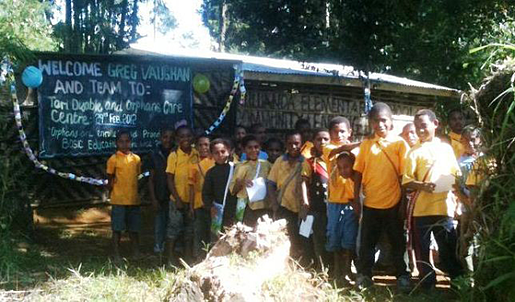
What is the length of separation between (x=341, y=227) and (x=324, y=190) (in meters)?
0.39

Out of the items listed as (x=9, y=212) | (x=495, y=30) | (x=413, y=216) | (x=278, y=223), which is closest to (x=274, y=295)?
(x=278, y=223)

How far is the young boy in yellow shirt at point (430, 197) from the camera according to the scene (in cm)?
456

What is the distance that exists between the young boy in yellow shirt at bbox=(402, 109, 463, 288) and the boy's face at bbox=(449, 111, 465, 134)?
1.74 m

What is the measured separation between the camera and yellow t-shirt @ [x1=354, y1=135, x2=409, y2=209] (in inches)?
189

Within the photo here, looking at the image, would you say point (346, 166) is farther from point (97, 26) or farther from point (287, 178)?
point (97, 26)

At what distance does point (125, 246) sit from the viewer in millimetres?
7199

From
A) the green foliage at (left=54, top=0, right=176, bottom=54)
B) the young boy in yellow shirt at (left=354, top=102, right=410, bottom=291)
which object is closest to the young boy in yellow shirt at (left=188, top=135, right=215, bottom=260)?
the young boy in yellow shirt at (left=354, top=102, right=410, bottom=291)

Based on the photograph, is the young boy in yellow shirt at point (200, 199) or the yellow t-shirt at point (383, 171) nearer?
the yellow t-shirt at point (383, 171)

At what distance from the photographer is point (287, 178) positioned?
17.8 ft

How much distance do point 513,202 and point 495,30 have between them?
224 inches

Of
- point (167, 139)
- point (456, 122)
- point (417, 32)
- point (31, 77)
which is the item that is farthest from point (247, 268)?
point (417, 32)

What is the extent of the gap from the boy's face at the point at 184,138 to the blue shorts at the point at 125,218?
944 millimetres

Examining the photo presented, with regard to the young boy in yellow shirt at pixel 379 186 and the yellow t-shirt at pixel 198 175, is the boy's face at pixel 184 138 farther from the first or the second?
the young boy in yellow shirt at pixel 379 186

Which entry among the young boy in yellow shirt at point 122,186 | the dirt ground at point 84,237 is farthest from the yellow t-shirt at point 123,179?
the dirt ground at point 84,237
